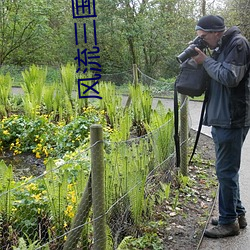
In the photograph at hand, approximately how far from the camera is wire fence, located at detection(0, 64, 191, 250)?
2.34m

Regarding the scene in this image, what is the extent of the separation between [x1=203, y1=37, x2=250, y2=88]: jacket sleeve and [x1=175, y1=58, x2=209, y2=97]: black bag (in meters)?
0.19

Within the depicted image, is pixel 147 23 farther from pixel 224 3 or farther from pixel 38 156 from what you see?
pixel 38 156


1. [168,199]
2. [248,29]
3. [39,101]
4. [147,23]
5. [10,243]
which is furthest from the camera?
[147,23]

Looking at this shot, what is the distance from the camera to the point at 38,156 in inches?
197

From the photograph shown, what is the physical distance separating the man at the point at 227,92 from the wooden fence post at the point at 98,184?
1.03 metres

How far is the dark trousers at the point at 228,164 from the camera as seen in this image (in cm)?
283

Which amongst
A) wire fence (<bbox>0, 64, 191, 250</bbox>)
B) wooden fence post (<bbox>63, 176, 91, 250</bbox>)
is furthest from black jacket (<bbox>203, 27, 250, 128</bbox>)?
wooden fence post (<bbox>63, 176, 91, 250</bbox>)

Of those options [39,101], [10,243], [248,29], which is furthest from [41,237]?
[248,29]

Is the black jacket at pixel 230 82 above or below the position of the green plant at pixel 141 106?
above

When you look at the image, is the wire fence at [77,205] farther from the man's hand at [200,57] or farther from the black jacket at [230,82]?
the man's hand at [200,57]

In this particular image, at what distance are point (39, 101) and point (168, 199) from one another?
3369 millimetres

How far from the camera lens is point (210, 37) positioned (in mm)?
2838

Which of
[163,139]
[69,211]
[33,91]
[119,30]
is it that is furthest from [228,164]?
[119,30]

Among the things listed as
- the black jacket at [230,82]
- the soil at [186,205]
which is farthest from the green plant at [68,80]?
the black jacket at [230,82]
